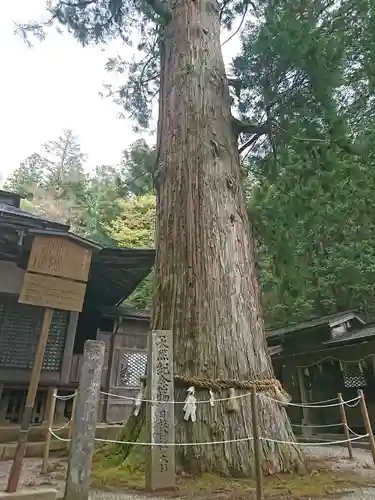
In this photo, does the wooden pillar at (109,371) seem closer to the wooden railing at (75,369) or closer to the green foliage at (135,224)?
the wooden railing at (75,369)

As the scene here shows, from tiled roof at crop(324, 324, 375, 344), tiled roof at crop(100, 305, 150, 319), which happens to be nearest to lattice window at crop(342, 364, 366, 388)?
tiled roof at crop(324, 324, 375, 344)

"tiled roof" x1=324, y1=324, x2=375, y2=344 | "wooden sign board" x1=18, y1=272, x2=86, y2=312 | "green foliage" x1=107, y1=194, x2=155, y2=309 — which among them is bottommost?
"wooden sign board" x1=18, y1=272, x2=86, y2=312

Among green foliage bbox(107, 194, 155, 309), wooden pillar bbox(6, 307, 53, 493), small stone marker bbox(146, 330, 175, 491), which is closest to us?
wooden pillar bbox(6, 307, 53, 493)

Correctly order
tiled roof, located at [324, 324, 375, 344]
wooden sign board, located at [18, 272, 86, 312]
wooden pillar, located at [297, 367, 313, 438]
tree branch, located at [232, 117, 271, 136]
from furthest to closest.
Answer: wooden pillar, located at [297, 367, 313, 438]
tiled roof, located at [324, 324, 375, 344]
tree branch, located at [232, 117, 271, 136]
wooden sign board, located at [18, 272, 86, 312]

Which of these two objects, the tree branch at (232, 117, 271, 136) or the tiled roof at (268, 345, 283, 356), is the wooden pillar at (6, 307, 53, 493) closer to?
the tree branch at (232, 117, 271, 136)

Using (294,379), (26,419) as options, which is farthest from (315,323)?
(26,419)

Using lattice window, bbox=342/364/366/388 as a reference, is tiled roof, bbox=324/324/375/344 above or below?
above

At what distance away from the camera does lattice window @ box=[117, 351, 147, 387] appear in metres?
8.43

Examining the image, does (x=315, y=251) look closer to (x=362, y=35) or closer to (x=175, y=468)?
(x=362, y=35)

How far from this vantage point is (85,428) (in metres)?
2.49

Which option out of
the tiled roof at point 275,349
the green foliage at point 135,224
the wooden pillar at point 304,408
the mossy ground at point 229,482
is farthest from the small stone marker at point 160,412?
the green foliage at point 135,224

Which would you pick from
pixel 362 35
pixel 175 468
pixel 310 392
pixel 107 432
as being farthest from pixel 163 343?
pixel 310 392

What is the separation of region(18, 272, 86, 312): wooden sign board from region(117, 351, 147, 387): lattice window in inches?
210

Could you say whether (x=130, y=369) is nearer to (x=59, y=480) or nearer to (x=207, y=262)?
(x=59, y=480)
